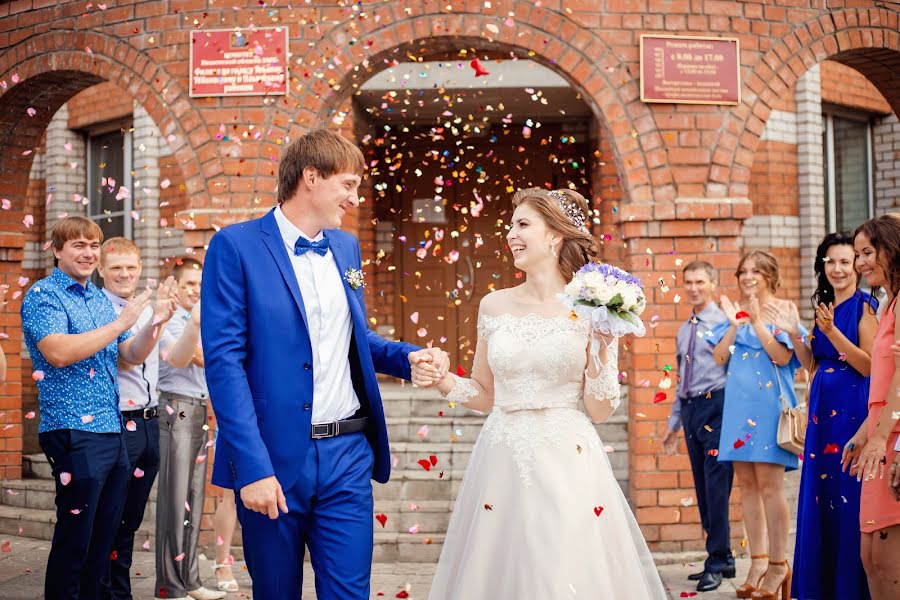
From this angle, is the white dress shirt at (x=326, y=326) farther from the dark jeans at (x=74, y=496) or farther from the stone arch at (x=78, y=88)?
the stone arch at (x=78, y=88)

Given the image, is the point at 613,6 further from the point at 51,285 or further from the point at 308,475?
the point at 308,475

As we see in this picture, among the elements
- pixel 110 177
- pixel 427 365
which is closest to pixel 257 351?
pixel 427 365

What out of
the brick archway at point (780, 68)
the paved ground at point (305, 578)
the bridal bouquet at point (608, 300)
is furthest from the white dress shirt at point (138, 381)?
the brick archway at point (780, 68)

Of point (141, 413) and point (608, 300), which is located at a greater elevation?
point (608, 300)

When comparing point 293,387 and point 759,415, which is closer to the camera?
point 293,387

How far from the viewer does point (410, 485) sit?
752 cm

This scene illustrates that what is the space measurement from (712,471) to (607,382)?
8.90 ft

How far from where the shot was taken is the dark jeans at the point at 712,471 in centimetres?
612

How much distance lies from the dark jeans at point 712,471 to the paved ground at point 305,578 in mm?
243

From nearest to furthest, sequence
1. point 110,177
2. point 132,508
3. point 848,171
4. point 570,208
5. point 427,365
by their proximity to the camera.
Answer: point 427,365, point 570,208, point 132,508, point 110,177, point 848,171

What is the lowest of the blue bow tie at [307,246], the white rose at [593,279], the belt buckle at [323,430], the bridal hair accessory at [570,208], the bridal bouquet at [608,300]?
the belt buckle at [323,430]

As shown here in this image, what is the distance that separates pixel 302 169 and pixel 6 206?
611 cm

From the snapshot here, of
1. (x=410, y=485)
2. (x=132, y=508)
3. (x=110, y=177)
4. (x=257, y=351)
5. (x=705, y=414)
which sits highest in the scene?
(x=110, y=177)

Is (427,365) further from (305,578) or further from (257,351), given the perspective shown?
(305,578)
